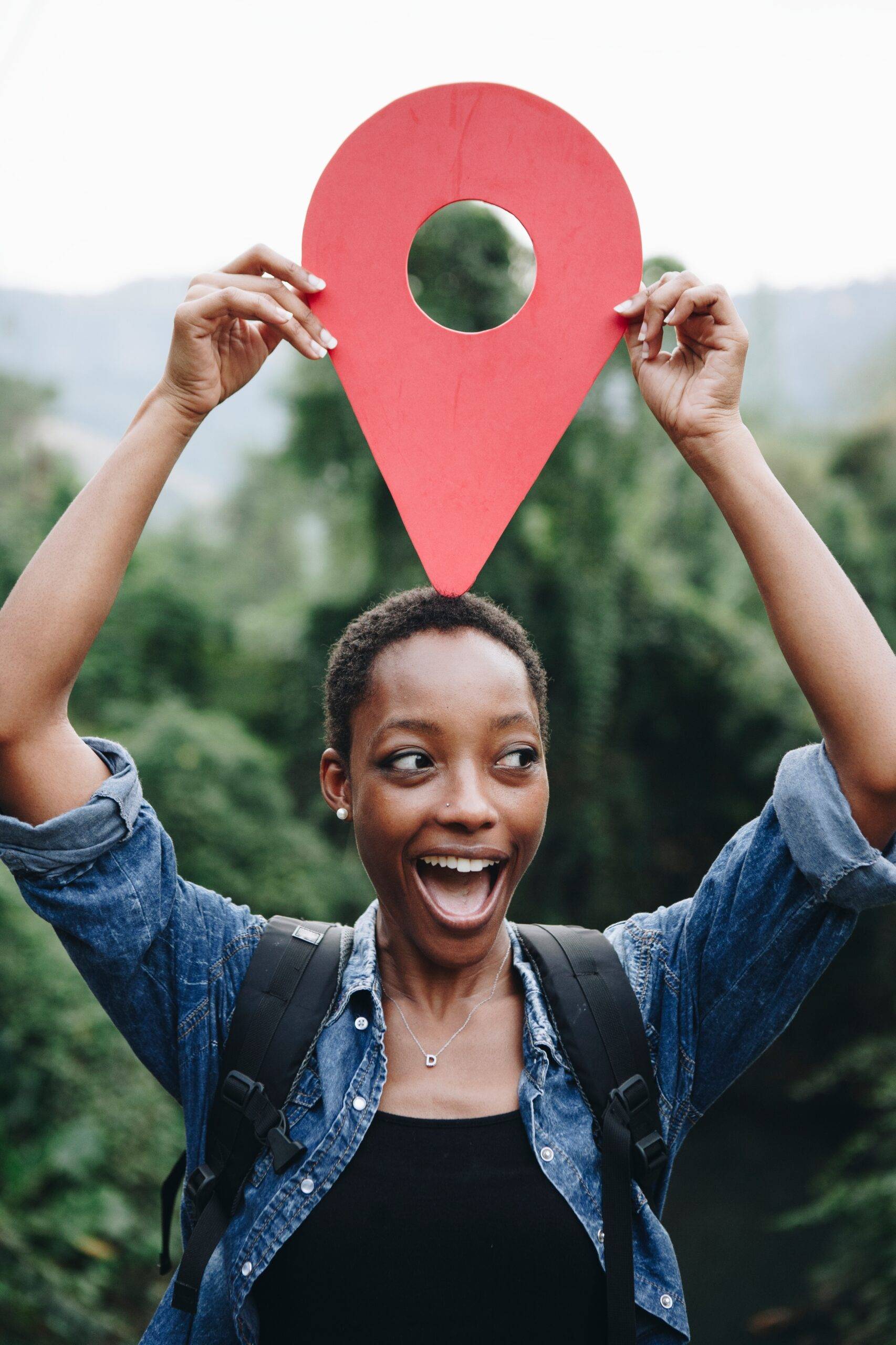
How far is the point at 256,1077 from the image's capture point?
4.27 feet

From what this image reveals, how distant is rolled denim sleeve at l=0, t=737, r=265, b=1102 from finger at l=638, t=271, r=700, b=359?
848 mm

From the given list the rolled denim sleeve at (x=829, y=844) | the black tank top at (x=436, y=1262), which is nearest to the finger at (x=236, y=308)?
the rolled denim sleeve at (x=829, y=844)

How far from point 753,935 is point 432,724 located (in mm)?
486

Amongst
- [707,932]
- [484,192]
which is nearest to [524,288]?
[484,192]

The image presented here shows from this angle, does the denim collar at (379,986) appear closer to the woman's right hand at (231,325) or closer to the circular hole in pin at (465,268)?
the woman's right hand at (231,325)

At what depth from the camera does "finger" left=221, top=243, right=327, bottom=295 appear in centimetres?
133

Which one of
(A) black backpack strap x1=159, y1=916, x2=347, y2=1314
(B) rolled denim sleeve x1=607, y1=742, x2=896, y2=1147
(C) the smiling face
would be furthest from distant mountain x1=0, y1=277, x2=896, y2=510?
(B) rolled denim sleeve x1=607, y1=742, x2=896, y2=1147

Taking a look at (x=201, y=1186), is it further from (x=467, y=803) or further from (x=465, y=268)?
(x=465, y=268)

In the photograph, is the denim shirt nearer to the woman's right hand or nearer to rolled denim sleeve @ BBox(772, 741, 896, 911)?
rolled denim sleeve @ BBox(772, 741, 896, 911)

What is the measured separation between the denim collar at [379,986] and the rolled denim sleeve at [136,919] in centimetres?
14

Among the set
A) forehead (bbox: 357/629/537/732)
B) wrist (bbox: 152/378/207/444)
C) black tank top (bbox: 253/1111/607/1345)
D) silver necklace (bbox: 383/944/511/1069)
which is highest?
wrist (bbox: 152/378/207/444)

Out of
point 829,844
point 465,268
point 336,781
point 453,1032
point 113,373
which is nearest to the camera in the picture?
point 829,844

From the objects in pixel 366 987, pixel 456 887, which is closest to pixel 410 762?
pixel 456 887

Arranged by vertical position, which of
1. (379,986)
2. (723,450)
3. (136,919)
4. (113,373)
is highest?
(113,373)
